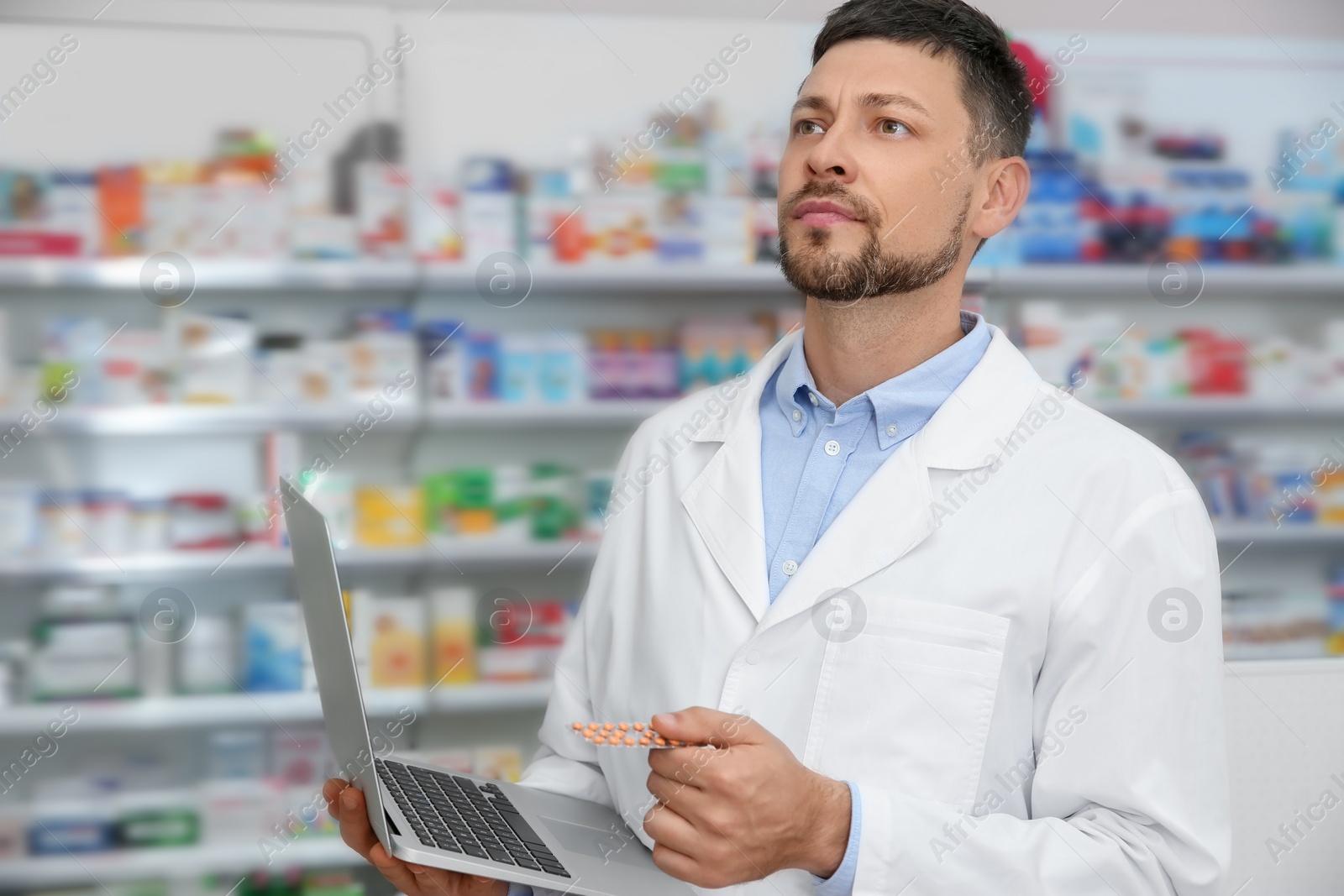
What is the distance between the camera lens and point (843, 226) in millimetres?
1220

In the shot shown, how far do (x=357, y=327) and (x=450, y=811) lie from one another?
5.88 feet

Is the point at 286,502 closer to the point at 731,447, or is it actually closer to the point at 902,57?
the point at 731,447

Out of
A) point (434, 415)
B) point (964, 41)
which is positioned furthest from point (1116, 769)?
point (434, 415)

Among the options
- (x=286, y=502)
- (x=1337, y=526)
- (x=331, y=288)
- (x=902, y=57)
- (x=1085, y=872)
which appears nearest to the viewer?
(x=1085, y=872)

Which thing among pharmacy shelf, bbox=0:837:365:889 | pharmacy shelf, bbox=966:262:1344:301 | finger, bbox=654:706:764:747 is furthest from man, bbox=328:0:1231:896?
pharmacy shelf, bbox=0:837:365:889

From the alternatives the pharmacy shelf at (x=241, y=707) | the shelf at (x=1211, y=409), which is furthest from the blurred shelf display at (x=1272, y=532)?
the pharmacy shelf at (x=241, y=707)

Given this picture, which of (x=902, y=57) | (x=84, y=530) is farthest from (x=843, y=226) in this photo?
(x=84, y=530)

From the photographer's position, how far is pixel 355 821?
112 cm

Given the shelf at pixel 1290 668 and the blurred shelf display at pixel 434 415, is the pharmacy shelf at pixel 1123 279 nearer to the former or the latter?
the blurred shelf display at pixel 434 415

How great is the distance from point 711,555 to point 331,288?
5.90ft

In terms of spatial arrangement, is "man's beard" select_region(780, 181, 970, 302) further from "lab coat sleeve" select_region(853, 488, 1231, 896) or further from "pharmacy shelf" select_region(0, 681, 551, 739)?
"pharmacy shelf" select_region(0, 681, 551, 739)

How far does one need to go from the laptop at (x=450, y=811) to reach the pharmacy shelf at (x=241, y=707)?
1.39 metres

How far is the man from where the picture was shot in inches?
39.6

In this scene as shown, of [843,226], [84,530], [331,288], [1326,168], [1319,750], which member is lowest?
[1319,750]
